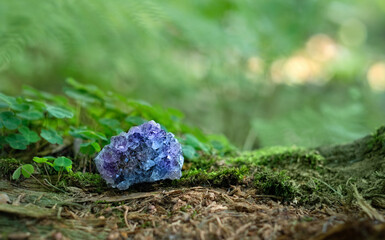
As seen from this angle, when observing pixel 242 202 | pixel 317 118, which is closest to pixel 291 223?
pixel 242 202

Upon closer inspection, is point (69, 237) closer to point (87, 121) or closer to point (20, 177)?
point (20, 177)

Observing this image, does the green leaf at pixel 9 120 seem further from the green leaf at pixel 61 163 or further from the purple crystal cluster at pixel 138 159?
the purple crystal cluster at pixel 138 159

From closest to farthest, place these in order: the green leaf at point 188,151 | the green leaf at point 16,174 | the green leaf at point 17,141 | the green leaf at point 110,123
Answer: the green leaf at point 16,174
the green leaf at point 17,141
the green leaf at point 188,151
the green leaf at point 110,123

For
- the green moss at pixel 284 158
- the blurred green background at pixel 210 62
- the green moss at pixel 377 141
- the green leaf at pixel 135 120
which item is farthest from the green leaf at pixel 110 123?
the green moss at pixel 377 141

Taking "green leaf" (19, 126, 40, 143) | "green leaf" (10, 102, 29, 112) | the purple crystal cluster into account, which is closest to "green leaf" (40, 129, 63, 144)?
"green leaf" (19, 126, 40, 143)

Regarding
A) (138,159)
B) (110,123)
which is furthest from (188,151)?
(110,123)

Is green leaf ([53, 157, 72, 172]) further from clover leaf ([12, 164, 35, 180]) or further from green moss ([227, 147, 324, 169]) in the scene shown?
green moss ([227, 147, 324, 169])
